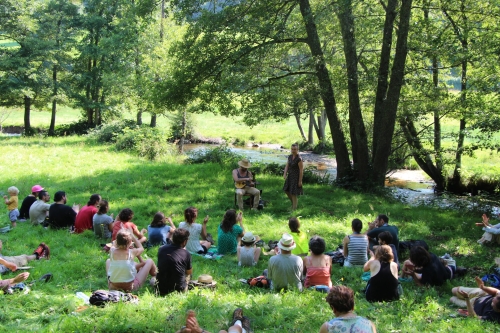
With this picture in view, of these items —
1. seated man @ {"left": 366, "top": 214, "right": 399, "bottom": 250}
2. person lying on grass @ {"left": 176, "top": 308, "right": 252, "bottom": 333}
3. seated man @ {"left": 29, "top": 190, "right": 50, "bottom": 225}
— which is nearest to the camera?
person lying on grass @ {"left": 176, "top": 308, "right": 252, "bottom": 333}

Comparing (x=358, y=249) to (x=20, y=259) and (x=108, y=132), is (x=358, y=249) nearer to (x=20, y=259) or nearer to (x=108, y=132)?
(x=20, y=259)

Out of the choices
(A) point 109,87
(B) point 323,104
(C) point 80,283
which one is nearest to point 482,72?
(B) point 323,104

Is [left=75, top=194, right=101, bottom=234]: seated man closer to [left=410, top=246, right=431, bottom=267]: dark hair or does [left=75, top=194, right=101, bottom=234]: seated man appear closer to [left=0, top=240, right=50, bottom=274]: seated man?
[left=0, top=240, right=50, bottom=274]: seated man

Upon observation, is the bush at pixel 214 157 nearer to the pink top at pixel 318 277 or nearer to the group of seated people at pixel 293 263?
the group of seated people at pixel 293 263

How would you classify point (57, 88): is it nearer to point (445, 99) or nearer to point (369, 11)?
point (369, 11)

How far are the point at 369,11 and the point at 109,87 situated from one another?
802 inches

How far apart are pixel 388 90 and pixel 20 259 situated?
1207 centimetres

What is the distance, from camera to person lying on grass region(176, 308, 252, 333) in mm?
4168

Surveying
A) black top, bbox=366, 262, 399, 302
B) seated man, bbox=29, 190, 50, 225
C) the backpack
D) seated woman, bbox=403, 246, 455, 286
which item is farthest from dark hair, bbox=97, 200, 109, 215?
seated woman, bbox=403, 246, 455, 286

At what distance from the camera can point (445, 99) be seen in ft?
50.3

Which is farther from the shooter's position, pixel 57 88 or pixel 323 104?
pixel 57 88

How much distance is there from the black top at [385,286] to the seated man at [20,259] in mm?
5482

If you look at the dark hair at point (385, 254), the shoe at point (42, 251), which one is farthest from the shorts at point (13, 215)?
the dark hair at point (385, 254)

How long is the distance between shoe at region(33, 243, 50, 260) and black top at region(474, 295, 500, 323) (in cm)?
696
